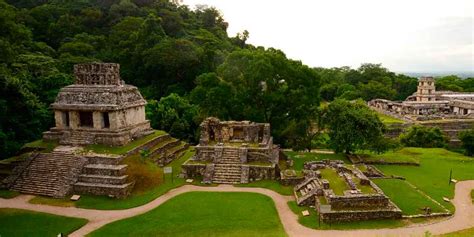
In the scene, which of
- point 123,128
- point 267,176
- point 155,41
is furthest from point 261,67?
point 155,41

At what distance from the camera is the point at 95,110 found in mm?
26578

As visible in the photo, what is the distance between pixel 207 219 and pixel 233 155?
822 cm

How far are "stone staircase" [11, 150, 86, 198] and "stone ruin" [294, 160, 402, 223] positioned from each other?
1387cm

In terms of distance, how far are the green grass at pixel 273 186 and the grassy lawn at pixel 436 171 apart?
665 centimetres

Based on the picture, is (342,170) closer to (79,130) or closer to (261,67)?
→ (261,67)

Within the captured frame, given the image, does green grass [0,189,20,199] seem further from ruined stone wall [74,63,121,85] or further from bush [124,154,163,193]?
ruined stone wall [74,63,121,85]

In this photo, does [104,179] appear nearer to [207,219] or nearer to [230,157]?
[207,219]

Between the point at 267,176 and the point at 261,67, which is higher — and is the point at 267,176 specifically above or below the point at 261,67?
below

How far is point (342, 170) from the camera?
920 inches

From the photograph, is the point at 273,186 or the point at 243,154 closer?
the point at 273,186

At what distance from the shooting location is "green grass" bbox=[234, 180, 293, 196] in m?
22.6

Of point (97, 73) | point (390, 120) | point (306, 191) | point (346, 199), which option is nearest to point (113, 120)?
point (97, 73)

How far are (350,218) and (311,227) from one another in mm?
2041

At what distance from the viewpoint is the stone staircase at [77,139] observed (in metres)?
26.5
